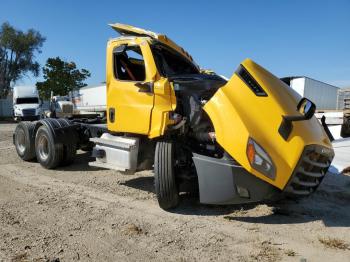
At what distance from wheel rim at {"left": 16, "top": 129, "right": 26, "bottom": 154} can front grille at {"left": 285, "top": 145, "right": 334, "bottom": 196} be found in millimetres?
6664

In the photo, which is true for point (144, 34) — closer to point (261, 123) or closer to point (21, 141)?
point (261, 123)

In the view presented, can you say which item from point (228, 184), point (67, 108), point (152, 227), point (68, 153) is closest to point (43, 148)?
point (68, 153)

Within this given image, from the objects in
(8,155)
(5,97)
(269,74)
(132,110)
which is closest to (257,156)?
(269,74)

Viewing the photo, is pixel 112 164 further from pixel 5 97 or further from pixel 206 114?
pixel 5 97

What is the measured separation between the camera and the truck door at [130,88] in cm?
626

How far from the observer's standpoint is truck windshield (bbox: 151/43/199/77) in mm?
6535

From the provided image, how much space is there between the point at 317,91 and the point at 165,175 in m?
13.2

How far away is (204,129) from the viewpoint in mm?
5801

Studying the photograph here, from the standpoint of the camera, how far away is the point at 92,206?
6035mm

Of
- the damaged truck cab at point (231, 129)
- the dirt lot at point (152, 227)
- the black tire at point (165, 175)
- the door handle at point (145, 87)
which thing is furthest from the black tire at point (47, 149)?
the black tire at point (165, 175)

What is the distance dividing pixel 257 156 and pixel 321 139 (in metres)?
0.93

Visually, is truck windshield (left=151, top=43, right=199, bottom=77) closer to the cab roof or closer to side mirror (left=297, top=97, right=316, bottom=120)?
the cab roof

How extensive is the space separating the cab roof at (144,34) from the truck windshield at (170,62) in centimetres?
9

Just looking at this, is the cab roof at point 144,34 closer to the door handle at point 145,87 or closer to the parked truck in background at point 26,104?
the door handle at point 145,87
